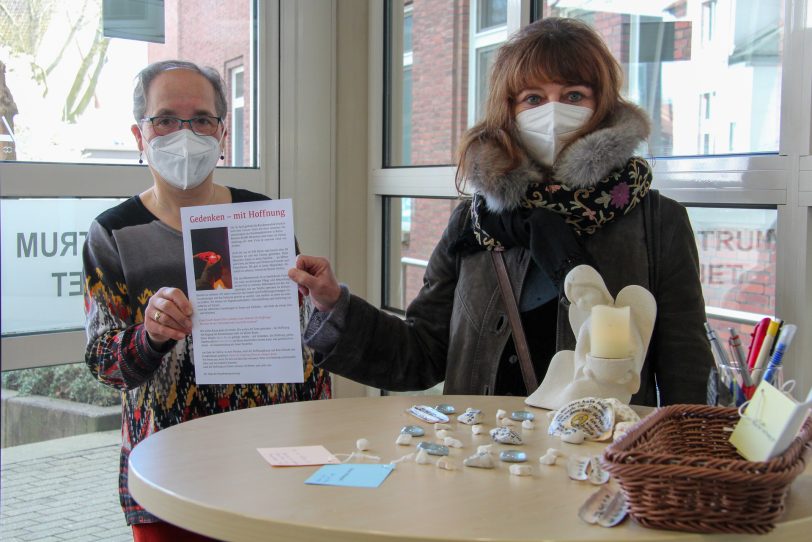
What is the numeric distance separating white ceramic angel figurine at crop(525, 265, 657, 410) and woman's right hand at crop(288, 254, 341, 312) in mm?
462

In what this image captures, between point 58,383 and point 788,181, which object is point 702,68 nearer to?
point 788,181

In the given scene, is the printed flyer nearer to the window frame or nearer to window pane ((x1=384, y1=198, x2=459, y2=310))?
the window frame

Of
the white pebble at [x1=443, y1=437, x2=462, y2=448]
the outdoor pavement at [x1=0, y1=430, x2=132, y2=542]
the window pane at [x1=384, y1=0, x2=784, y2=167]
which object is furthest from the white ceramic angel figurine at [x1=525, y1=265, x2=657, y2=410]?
the outdoor pavement at [x1=0, y1=430, x2=132, y2=542]

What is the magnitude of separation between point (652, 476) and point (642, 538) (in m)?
0.07

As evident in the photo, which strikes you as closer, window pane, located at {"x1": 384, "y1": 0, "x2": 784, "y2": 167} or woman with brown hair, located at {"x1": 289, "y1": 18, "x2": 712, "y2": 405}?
woman with brown hair, located at {"x1": 289, "y1": 18, "x2": 712, "y2": 405}

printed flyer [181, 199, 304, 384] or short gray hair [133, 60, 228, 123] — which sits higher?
short gray hair [133, 60, 228, 123]

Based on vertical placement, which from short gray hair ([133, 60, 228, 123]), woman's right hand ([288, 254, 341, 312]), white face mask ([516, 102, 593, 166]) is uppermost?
short gray hair ([133, 60, 228, 123])

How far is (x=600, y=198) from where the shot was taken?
1.67 metres

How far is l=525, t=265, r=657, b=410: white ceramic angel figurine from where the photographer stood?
143 cm

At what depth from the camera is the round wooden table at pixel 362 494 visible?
99 cm

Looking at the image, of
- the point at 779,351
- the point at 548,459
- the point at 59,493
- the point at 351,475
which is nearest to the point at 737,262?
the point at 779,351

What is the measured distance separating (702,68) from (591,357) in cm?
94

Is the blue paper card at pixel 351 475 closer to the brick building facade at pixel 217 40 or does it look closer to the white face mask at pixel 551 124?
the white face mask at pixel 551 124

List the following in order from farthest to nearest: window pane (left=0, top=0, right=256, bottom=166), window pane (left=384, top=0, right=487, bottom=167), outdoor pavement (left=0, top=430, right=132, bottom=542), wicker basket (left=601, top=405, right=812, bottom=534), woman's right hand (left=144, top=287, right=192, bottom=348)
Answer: window pane (left=384, top=0, right=487, bottom=167) < outdoor pavement (left=0, top=430, right=132, bottom=542) < window pane (left=0, top=0, right=256, bottom=166) < woman's right hand (left=144, top=287, right=192, bottom=348) < wicker basket (left=601, top=405, right=812, bottom=534)
